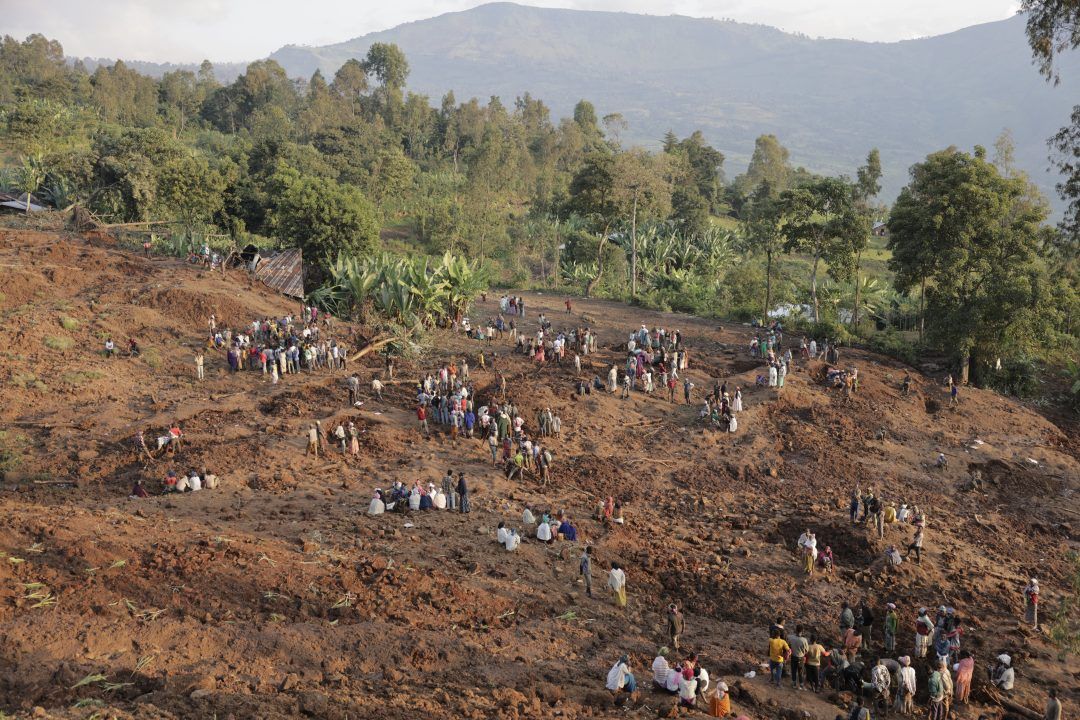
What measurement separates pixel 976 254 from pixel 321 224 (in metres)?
22.6

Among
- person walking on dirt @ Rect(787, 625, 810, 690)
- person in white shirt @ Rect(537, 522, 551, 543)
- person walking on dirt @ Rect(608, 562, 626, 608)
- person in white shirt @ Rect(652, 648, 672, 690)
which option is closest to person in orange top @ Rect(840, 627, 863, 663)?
person walking on dirt @ Rect(787, 625, 810, 690)

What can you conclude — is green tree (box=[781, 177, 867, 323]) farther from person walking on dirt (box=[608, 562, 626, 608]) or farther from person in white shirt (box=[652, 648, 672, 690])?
person in white shirt (box=[652, 648, 672, 690])

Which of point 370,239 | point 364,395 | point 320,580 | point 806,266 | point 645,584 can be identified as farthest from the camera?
point 806,266

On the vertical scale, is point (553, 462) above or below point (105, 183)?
below

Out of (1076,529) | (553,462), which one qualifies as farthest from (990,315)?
(553,462)

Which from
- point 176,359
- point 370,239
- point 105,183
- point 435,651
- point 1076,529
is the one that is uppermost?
point 105,183

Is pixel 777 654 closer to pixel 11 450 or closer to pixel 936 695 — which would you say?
pixel 936 695

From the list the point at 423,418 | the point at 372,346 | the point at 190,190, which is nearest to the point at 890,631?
the point at 423,418

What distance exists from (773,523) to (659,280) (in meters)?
22.5

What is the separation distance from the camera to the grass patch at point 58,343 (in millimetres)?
21828

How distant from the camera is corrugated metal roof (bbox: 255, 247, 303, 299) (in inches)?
1182

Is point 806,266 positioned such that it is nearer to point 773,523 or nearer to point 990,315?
point 990,315

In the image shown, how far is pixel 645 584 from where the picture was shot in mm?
13961

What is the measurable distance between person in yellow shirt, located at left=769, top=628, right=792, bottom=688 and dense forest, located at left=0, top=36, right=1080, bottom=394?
10888 millimetres
